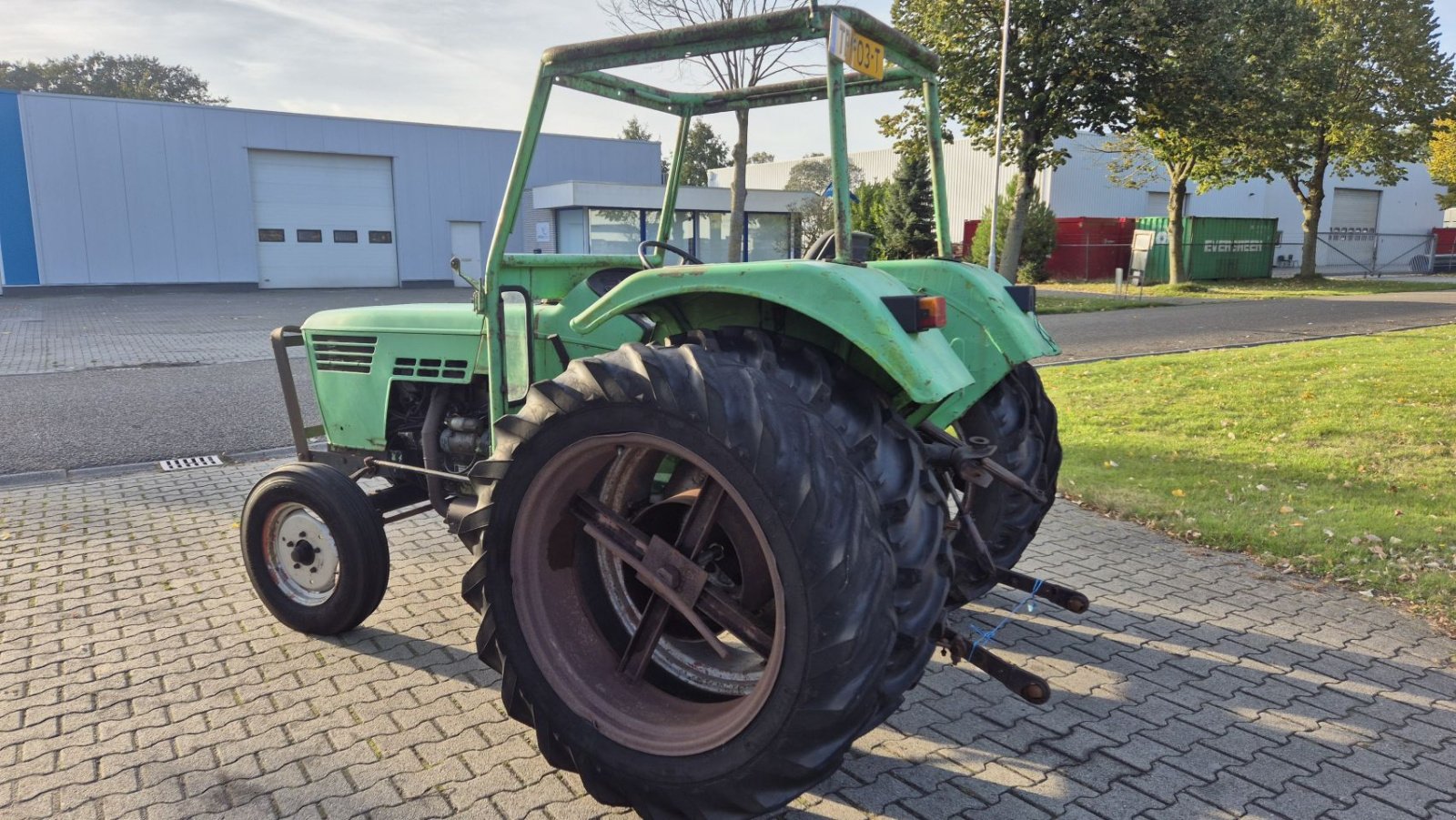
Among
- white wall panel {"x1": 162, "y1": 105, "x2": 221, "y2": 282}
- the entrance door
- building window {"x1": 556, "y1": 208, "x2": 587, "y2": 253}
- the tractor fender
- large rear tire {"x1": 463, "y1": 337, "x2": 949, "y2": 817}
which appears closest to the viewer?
large rear tire {"x1": 463, "y1": 337, "x2": 949, "y2": 817}

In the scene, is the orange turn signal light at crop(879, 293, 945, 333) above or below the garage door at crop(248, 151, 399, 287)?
below

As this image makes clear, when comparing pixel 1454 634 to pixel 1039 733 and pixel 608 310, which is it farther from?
pixel 608 310

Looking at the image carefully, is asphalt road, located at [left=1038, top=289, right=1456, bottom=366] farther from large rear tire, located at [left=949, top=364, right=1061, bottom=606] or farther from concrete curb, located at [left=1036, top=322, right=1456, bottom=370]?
large rear tire, located at [left=949, top=364, right=1061, bottom=606]

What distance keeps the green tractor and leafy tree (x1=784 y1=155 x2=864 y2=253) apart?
18.8m

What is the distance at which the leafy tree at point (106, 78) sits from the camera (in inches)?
2127

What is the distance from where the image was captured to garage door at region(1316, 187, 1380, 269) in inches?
1599

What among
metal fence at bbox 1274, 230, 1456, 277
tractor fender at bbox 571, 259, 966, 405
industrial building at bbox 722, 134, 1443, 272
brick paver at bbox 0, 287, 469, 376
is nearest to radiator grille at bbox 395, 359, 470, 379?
tractor fender at bbox 571, 259, 966, 405

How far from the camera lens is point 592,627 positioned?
282cm

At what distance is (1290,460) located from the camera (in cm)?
643

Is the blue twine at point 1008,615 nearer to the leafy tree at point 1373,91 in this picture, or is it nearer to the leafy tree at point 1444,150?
the leafy tree at point 1373,91

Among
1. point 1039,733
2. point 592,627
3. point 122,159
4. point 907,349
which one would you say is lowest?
point 1039,733

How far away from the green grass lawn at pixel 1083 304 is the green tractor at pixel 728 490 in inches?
679

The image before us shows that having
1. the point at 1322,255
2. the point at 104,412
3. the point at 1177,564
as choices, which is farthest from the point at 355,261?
the point at 1322,255

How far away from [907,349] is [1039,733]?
59.0 inches
